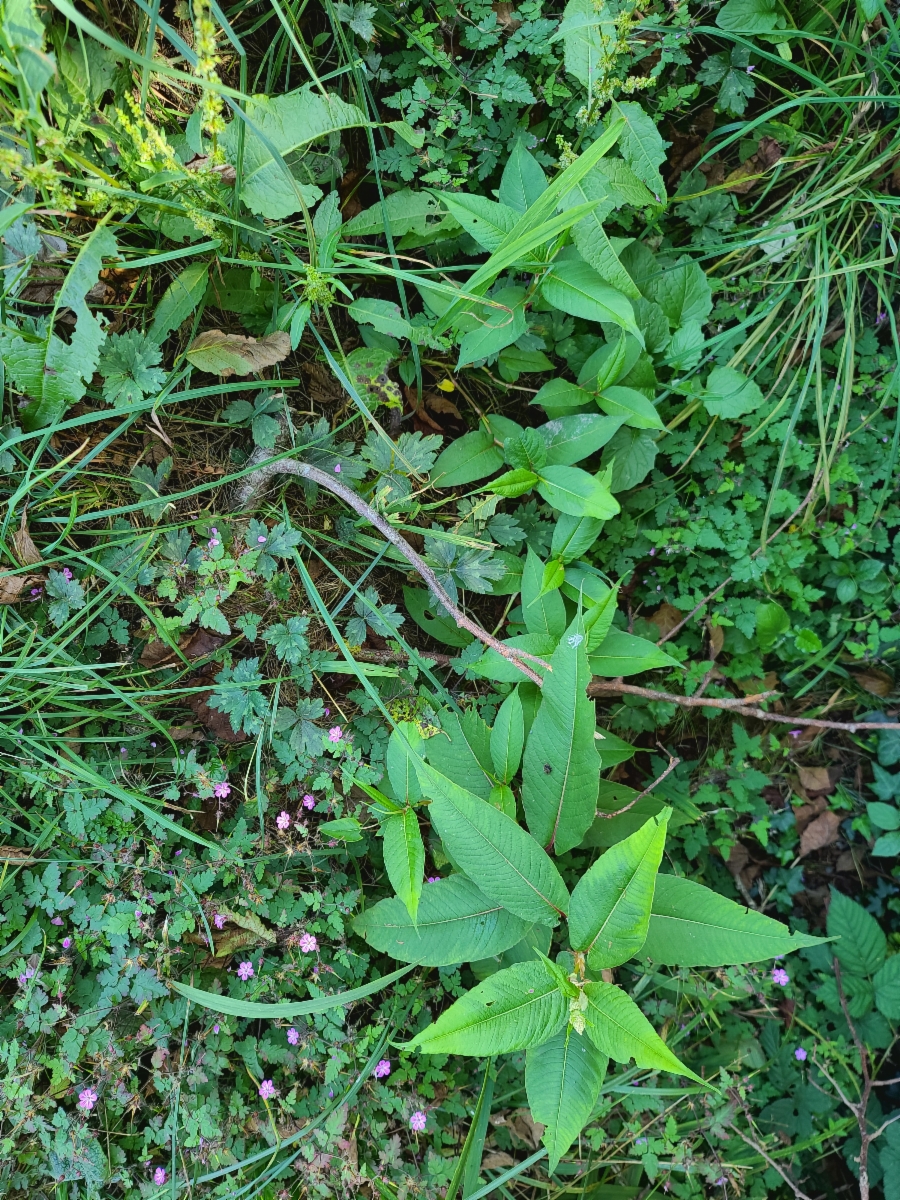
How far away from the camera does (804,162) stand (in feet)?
7.80

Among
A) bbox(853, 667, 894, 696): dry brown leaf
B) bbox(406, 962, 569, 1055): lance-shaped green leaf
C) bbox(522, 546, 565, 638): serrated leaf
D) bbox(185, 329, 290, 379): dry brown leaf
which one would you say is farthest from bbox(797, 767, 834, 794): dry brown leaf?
bbox(185, 329, 290, 379): dry brown leaf

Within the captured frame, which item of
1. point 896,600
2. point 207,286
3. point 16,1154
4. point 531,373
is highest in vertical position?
point 207,286

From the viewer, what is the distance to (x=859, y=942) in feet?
8.91

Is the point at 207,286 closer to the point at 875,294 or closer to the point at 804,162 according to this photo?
the point at 804,162

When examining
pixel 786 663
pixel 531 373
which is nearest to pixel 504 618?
pixel 531 373

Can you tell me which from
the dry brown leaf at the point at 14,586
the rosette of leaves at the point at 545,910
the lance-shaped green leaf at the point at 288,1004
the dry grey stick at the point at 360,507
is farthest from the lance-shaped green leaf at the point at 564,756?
the dry brown leaf at the point at 14,586

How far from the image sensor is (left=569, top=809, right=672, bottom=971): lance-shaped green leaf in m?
1.44

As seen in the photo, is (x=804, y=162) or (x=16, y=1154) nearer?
(x=16, y=1154)

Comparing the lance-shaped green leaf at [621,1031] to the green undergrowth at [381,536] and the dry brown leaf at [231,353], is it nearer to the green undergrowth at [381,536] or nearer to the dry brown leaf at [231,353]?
the green undergrowth at [381,536]

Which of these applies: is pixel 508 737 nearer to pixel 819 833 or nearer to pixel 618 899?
pixel 618 899

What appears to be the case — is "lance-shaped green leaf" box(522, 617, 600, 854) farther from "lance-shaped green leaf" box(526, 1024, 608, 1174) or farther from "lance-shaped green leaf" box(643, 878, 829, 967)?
"lance-shaped green leaf" box(526, 1024, 608, 1174)

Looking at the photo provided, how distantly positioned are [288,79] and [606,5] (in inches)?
36.2

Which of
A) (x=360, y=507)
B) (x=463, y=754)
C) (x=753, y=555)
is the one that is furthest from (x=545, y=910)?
(x=753, y=555)

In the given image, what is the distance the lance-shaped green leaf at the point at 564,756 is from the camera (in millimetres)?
1684
